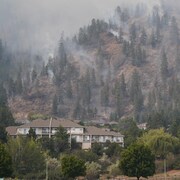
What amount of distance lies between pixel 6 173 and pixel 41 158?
16324 mm

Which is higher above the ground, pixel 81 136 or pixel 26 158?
pixel 81 136

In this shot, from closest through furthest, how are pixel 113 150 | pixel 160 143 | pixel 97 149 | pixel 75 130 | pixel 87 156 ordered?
1. pixel 87 156
2. pixel 160 143
3. pixel 113 150
4. pixel 97 149
5. pixel 75 130

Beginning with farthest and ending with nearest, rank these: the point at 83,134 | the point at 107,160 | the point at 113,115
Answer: the point at 113,115
the point at 83,134
the point at 107,160

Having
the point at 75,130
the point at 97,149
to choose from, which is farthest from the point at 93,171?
the point at 75,130

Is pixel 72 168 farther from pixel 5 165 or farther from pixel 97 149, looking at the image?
pixel 97 149

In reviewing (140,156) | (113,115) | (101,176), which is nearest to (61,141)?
(101,176)

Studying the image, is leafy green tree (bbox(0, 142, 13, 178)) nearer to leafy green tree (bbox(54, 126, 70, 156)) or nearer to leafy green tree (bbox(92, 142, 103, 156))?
leafy green tree (bbox(54, 126, 70, 156))

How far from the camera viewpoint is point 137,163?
6912cm

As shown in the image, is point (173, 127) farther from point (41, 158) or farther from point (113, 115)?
point (113, 115)

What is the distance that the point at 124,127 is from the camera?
475ft

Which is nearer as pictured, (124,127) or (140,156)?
(140,156)

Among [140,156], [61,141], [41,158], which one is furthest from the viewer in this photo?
[61,141]

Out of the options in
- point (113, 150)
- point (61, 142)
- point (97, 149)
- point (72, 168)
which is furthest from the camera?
point (97, 149)

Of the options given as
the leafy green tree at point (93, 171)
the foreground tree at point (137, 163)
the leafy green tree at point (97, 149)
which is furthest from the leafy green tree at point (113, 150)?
the foreground tree at point (137, 163)
